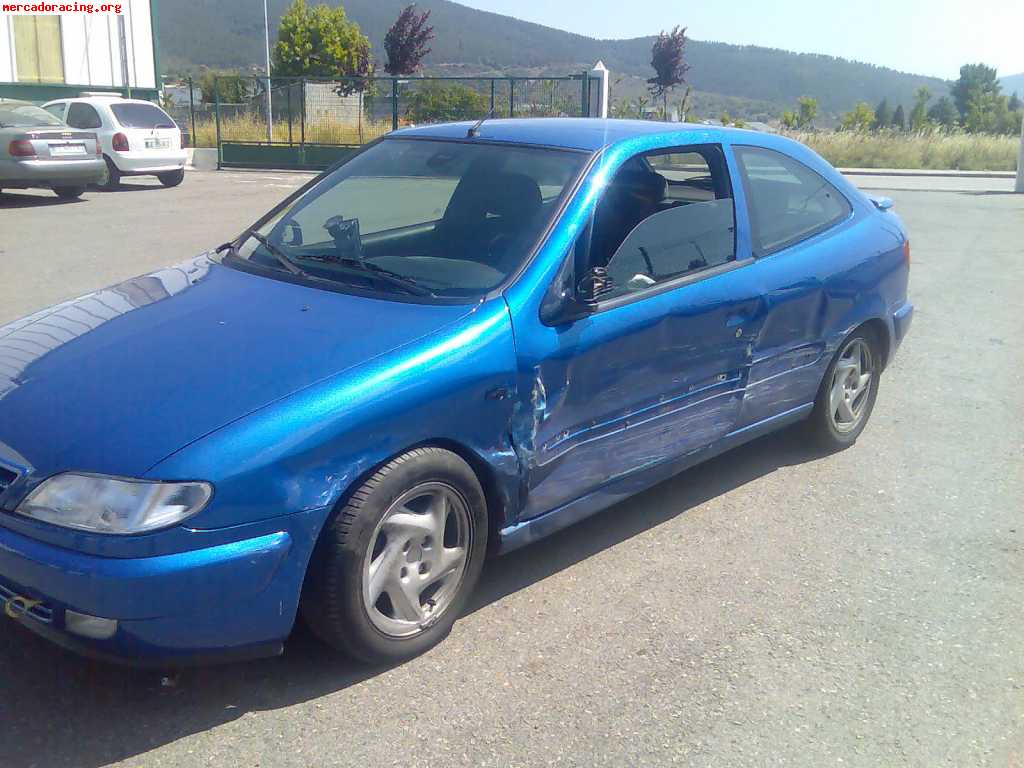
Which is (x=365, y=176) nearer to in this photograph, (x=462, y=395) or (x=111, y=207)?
(x=462, y=395)

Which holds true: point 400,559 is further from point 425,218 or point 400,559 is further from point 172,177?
point 172,177

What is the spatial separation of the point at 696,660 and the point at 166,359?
6.38ft

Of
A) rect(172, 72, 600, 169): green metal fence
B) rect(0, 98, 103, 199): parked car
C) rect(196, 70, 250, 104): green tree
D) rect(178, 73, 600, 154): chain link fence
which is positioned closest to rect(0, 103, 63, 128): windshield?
rect(0, 98, 103, 199): parked car

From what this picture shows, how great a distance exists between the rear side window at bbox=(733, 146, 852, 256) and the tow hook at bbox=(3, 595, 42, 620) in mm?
3098

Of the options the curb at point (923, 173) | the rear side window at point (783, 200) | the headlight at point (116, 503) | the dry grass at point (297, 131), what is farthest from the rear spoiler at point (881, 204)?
the curb at point (923, 173)

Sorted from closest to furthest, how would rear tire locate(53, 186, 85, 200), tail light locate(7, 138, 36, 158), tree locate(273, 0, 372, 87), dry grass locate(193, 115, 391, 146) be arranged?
tail light locate(7, 138, 36, 158) → rear tire locate(53, 186, 85, 200) → dry grass locate(193, 115, 391, 146) → tree locate(273, 0, 372, 87)

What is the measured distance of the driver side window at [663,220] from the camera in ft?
12.5

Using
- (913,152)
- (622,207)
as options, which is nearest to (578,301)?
(622,207)

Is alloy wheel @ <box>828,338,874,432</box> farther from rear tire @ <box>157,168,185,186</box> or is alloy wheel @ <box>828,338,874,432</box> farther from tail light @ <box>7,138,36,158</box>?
rear tire @ <box>157,168,185,186</box>

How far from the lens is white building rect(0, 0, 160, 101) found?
93.5 ft

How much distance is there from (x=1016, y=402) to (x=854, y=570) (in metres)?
2.89

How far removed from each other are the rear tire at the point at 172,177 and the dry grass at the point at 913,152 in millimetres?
19416

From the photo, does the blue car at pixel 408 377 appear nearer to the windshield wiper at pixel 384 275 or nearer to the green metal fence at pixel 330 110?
the windshield wiper at pixel 384 275

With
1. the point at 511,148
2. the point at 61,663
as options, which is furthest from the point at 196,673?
the point at 511,148
